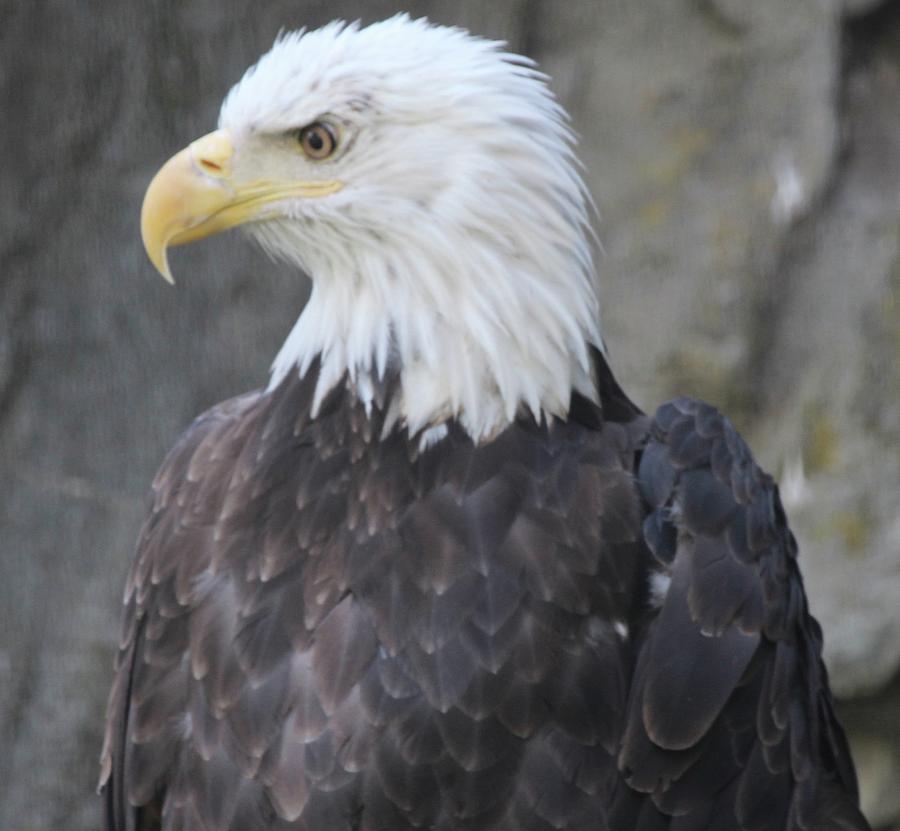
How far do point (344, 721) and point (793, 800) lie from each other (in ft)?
2.66

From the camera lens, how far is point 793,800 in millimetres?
2871

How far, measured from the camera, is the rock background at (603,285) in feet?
14.4

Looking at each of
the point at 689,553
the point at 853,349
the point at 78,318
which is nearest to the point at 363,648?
the point at 689,553

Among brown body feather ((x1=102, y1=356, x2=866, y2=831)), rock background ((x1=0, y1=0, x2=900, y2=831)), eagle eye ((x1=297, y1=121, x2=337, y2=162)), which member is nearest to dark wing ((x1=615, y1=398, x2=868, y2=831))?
brown body feather ((x1=102, y1=356, x2=866, y2=831))

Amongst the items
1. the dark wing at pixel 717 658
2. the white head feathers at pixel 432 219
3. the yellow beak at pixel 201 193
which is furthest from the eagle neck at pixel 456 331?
the dark wing at pixel 717 658

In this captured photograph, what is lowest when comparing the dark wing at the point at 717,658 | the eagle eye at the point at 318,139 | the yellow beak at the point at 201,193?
the dark wing at the point at 717,658

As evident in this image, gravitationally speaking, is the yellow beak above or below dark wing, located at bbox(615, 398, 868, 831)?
above

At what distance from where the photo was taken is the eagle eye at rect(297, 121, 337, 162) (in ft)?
8.84

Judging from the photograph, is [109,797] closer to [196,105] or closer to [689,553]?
[689,553]

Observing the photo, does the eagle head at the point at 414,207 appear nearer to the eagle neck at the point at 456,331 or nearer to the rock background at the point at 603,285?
the eagle neck at the point at 456,331

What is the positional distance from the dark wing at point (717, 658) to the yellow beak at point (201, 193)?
76 centimetres

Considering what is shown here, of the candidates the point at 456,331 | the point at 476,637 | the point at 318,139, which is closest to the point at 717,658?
the point at 476,637

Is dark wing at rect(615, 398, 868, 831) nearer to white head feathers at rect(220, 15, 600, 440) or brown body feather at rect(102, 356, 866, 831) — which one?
brown body feather at rect(102, 356, 866, 831)

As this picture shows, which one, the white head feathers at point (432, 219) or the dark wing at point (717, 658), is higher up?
the white head feathers at point (432, 219)
